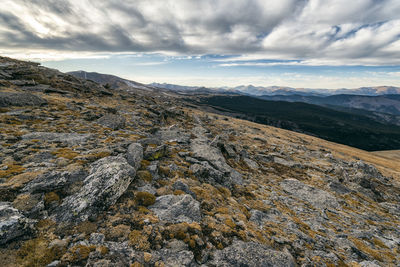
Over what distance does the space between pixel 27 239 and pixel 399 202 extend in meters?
45.6

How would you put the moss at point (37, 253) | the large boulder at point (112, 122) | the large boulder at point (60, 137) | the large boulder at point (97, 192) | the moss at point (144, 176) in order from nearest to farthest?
the moss at point (37, 253) < the large boulder at point (97, 192) < the moss at point (144, 176) < the large boulder at point (60, 137) < the large boulder at point (112, 122)

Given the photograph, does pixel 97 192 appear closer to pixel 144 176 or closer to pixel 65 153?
pixel 144 176

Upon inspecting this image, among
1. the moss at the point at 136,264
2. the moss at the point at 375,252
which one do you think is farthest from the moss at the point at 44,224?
the moss at the point at 375,252

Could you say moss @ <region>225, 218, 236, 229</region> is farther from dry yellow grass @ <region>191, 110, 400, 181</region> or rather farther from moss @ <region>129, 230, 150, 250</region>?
dry yellow grass @ <region>191, 110, 400, 181</region>

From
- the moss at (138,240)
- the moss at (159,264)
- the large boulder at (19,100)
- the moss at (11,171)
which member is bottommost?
the moss at (159,264)

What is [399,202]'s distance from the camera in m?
27.7

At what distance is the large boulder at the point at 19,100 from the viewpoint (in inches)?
883

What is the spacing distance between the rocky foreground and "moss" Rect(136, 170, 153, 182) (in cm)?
8

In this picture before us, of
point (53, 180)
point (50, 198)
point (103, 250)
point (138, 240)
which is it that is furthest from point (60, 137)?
point (138, 240)

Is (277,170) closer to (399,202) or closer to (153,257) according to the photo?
(399,202)

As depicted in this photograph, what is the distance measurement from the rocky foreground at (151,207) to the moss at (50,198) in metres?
0.07

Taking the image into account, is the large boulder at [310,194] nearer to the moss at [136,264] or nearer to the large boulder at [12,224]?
the moss at [136,264]

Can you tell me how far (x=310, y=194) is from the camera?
75.0 ft

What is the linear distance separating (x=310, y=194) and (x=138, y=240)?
23273 mm
